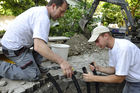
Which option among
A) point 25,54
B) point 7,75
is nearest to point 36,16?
point 25,54

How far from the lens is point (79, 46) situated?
16.9ft

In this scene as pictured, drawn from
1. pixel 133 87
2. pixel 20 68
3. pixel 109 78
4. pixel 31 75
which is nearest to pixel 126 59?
pixel 109 78

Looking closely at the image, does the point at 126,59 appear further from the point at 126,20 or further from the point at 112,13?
the point at 112,13

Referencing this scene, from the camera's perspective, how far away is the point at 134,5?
1180 centimetres

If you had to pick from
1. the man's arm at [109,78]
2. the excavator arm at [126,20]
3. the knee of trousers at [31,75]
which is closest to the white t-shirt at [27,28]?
the knee of trousers at [31,75]

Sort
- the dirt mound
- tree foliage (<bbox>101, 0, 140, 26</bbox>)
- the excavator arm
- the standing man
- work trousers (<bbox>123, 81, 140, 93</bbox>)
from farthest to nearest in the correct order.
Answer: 1. tree foliage (<bbox>101, 0, 140, 26</bbox>)
2. the excavator arm
3. the dirt mound
4. work trousers (<bbox>123, 81, 140, 93</bbox>)
5. the standing man

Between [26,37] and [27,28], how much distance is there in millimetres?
179

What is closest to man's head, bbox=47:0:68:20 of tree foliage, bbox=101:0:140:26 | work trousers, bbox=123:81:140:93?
work trousers, bbox=123:81:140:93

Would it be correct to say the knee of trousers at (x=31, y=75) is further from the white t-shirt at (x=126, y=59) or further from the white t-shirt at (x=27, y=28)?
the white t-shirt at (x=126, y=59)

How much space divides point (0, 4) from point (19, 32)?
Result: 466 centimetres

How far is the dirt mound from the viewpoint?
4837 millimetres

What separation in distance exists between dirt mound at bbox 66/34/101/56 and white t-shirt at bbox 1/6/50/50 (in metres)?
2.53

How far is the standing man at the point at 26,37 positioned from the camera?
194 centimetres

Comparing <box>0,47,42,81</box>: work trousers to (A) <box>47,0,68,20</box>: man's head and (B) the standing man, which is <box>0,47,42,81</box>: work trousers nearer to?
(B) the standing man
